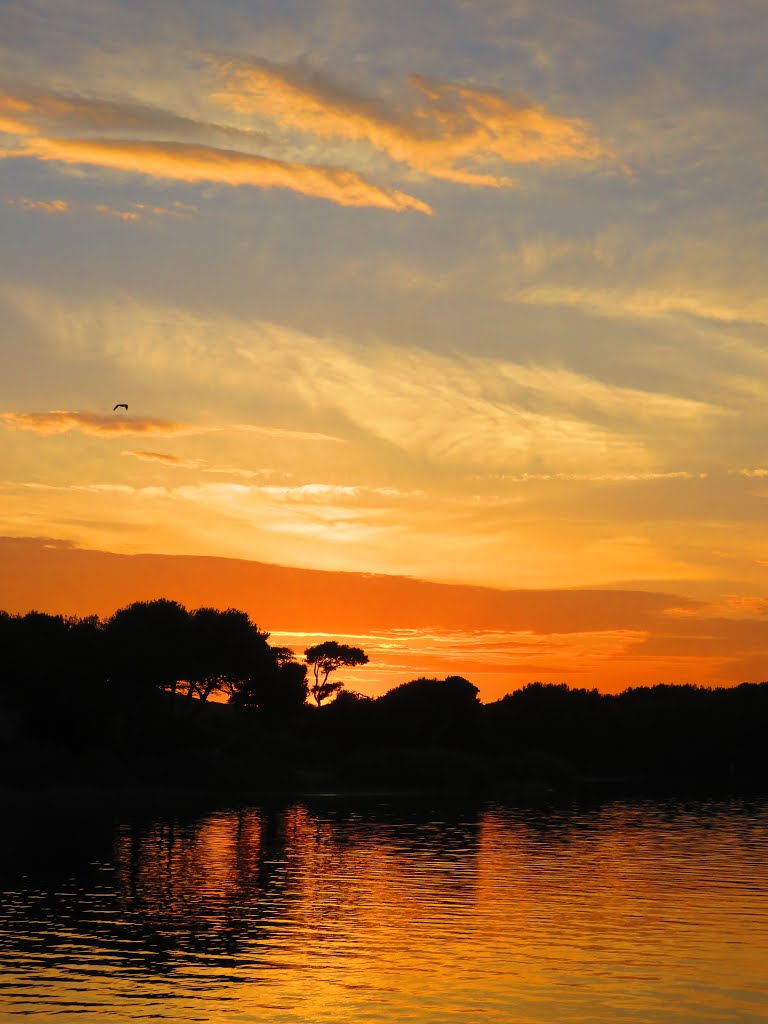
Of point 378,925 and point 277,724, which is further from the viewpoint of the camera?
point 277,724

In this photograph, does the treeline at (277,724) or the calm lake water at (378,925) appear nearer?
the calm lake water at (378,925)

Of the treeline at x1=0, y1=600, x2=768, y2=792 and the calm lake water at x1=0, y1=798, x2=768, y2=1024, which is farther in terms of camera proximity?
the treeline at x1=0, y1=600, x2=768, y2=792

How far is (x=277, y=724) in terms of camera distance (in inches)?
6122

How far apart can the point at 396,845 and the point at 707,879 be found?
2137cm

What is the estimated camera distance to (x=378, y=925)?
147 feet

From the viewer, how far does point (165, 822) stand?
8950 centimetres

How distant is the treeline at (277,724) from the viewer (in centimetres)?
11806

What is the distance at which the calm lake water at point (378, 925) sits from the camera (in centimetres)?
3231

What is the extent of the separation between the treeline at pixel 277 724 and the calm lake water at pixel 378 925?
3470 centimetres

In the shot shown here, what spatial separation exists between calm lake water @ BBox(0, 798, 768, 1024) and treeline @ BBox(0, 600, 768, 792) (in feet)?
114

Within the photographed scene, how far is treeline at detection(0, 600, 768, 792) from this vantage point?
387ft

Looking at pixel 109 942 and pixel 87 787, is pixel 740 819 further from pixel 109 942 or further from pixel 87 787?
pixel 109 942

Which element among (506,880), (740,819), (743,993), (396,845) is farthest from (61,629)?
(743,993)

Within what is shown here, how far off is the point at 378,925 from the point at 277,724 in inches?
4409
